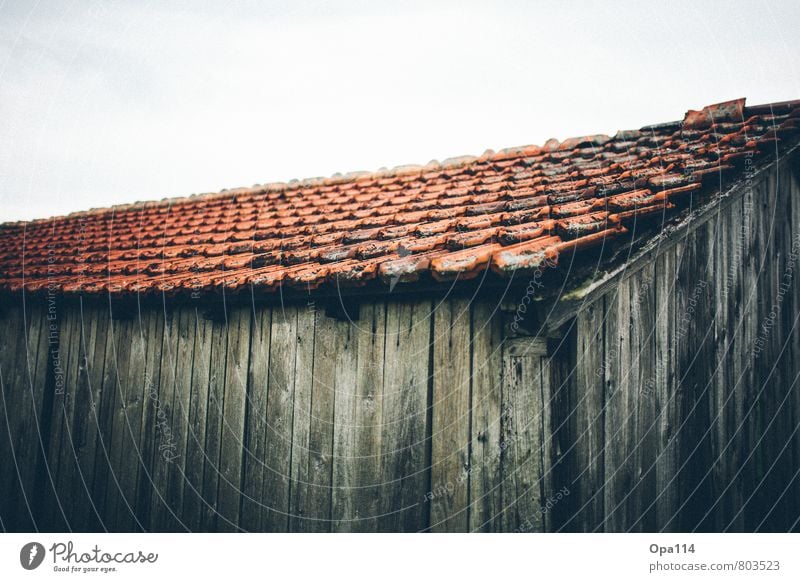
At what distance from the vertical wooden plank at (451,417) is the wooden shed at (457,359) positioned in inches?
0.5

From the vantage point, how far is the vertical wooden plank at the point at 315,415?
4035 mm

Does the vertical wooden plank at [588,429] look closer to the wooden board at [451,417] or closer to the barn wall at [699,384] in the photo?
the barn wall at [699,384]

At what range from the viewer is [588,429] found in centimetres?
350

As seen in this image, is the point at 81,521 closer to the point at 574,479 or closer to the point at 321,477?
the point at 321,477

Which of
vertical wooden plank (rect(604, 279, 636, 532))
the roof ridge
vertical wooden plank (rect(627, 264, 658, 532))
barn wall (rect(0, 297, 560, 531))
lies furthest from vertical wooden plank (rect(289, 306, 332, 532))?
the roof ridge

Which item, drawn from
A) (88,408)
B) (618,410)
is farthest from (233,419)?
(618,410)

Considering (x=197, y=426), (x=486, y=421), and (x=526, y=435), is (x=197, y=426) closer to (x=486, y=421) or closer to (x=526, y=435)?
(x=486, y=421)

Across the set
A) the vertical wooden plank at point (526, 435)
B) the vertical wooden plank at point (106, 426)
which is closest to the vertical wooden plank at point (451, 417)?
the vertical wooden plank at point (526, 435)

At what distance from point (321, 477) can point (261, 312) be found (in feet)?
4.01

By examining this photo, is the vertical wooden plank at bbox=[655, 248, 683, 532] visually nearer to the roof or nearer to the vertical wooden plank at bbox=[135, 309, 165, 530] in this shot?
the roof

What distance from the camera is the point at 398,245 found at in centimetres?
394

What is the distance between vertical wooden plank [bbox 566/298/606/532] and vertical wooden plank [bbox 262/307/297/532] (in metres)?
1.88
